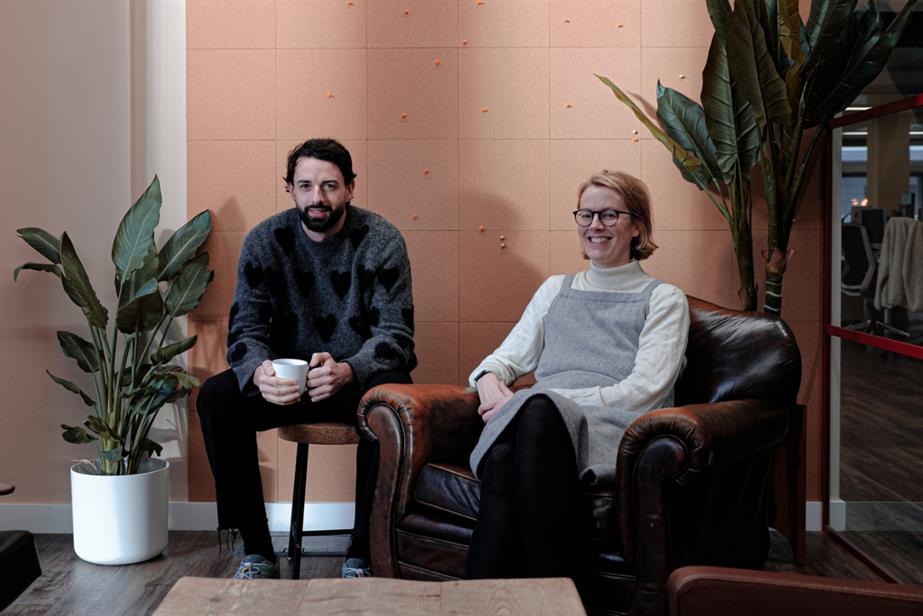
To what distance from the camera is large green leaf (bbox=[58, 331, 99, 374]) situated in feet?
11.9

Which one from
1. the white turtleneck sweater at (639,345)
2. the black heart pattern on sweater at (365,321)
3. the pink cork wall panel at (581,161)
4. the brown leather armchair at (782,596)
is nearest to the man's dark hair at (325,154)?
the black heart pattern on sweater at (365,321)

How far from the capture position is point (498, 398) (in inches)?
114

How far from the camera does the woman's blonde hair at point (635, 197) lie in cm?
307

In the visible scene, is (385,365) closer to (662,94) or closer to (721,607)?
(662,94)

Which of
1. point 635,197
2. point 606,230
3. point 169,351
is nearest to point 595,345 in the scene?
point 606,230

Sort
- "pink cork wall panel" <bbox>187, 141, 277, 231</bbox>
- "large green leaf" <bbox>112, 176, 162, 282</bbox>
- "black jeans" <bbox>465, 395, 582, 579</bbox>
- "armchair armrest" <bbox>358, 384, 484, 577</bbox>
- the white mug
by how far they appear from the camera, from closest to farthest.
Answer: "black jeans" <bbox>465, 395, 582, 579</bbox>
"armchair armrest" <bbox>358, 384, 484, 577</bbox>
the white mug
"large green leaf" <bbox>112, 176, 162, 282</bbox>
"pink cork wall panel" <bbox>187, 141, 277, 231</bbox>

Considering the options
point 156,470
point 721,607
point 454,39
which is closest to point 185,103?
point 454,39

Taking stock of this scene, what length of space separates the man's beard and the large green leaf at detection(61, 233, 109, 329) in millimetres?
803

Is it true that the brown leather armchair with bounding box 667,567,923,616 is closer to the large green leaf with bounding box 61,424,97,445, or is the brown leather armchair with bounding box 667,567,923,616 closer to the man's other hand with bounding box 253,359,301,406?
the man's other hand with bounding box 253,359,301,406

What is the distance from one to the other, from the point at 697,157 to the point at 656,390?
3.68 feet

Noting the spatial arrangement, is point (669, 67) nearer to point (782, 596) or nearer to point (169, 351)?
point (169, 351)

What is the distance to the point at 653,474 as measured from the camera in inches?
96.4

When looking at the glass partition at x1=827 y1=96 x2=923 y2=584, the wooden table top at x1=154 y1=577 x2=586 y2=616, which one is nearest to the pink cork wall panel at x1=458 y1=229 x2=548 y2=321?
the glass partition at x1=827 y1=96 x2=923 y2=584

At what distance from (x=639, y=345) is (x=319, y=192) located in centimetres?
114
